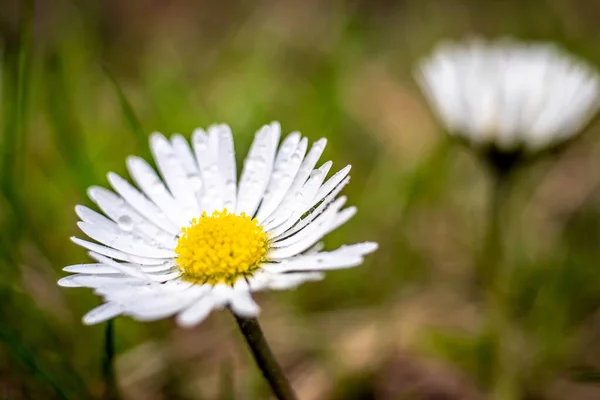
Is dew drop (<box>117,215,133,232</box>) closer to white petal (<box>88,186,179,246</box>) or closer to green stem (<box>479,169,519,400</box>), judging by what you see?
white petal (<box>88,186,179,246</box>)

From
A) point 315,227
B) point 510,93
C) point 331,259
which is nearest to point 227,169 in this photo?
point 315,227

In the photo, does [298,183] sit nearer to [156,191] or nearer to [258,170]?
[258,170]

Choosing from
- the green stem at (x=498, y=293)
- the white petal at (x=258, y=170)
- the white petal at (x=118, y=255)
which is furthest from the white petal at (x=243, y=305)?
the green stem at (x=498, y=293)

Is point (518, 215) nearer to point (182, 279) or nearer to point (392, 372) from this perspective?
point (392, 372)

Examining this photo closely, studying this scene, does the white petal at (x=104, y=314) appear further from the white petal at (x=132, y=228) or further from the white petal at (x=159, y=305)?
the white petal at (x=132, y=228)

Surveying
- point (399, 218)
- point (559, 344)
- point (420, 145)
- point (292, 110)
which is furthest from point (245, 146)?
point (559, 344)
